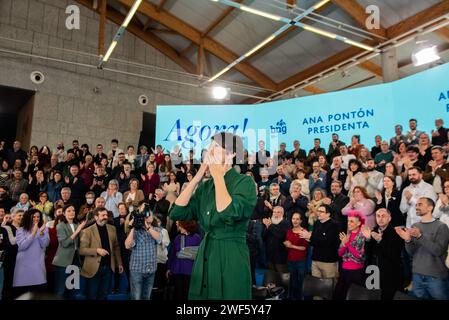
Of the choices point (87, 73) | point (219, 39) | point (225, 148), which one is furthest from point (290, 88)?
point (225, 148)

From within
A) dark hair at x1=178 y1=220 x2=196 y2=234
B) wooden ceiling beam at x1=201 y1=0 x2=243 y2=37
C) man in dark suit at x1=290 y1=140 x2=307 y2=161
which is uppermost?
wooden ceiling beam at x1=201 y1=0 x2=243 y2=37

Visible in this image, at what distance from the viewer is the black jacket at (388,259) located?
436cm

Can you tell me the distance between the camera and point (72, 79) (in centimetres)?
1268

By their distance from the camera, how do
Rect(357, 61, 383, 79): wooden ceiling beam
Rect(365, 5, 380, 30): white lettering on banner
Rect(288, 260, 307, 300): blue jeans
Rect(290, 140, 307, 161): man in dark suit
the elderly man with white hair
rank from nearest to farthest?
Rect(288, 260, 307, 300): blue jeans → the elderly man with white hair → Rect(290, 140, 307, 161): man in dark suit → Rect(365, 5, 380, 30): white lettering on banner → Rect(357, 61, 383, 79): wooden ceiling beam

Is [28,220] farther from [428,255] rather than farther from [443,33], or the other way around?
[443,33]

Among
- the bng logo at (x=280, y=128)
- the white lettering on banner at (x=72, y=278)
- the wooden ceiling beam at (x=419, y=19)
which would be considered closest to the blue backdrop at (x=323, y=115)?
the bng logo at (x=280, y=128)

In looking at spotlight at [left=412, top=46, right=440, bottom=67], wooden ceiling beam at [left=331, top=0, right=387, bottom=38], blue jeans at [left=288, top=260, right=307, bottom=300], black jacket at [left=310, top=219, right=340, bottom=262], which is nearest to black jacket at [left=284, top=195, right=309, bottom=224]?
blue jeans at [left=288, top=260, right=307, bottom=300]

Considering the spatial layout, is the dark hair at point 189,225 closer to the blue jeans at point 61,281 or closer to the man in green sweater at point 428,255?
the blue jeans at point 61,281

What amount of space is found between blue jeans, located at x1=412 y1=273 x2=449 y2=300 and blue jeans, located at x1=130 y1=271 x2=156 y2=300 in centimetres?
294

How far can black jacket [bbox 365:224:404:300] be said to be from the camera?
436 centimetres

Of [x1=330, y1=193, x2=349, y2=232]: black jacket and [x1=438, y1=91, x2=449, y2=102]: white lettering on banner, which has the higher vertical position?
[x1=438, y1=91, x2=449, y2=102]: white lettering on banner

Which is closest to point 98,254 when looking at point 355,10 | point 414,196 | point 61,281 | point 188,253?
point 61,281

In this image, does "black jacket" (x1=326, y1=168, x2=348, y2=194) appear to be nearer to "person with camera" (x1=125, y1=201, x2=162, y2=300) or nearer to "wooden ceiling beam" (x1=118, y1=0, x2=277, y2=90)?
"person with camera" (x1=125, y1=201, x2=162, y2=300)
